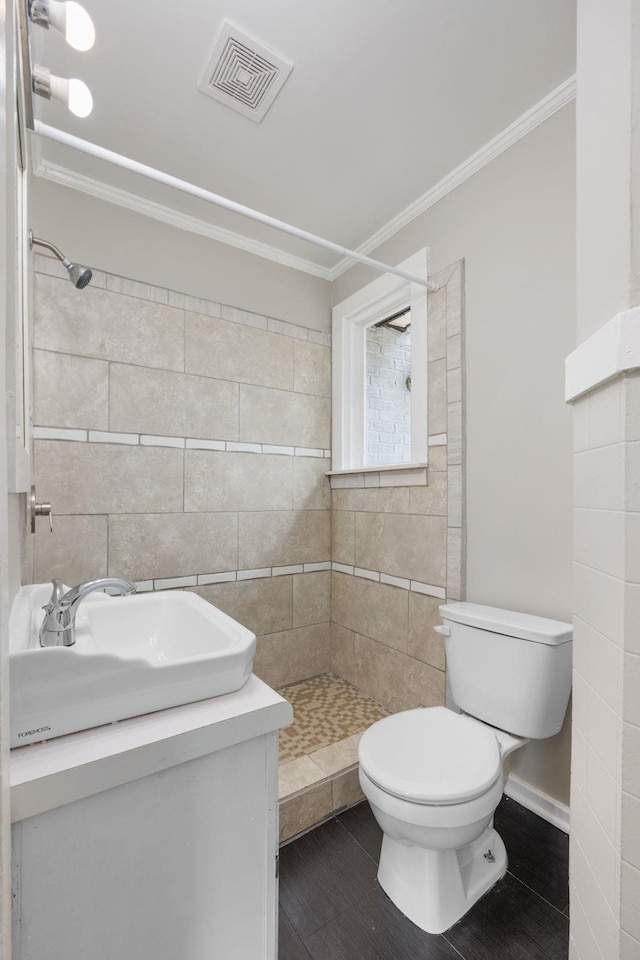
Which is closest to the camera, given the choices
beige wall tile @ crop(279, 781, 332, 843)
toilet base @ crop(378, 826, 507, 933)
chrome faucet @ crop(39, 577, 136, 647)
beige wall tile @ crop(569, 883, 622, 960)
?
beige wall tile @ crop(569, 883, 622, 960)

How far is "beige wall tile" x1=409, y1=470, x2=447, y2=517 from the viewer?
6.38 ft

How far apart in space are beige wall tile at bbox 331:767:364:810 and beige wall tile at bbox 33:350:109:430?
1.73m

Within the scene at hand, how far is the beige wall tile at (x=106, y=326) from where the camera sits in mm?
1812

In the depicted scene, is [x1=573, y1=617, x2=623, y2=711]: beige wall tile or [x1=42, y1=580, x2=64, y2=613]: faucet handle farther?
[x1=42, y1=580, x2=64, y2=613]: faucet handle

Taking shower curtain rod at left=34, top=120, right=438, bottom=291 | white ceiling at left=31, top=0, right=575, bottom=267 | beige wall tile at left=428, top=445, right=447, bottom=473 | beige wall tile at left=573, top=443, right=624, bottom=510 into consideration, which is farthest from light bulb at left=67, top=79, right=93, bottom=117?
beige wall tile at left=428, top=445, right=447, bottom=473

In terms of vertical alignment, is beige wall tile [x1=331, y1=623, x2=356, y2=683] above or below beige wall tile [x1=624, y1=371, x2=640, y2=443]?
below

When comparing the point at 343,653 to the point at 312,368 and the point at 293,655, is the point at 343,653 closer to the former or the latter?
the point at 293,655

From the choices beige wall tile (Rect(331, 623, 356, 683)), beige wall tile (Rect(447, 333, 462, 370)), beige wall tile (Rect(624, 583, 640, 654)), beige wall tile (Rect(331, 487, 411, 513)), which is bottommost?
beige wall tile (Rect(331, 623, 356, 683))

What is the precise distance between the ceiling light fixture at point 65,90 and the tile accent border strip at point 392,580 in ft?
6.31

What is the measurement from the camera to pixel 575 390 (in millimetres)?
892

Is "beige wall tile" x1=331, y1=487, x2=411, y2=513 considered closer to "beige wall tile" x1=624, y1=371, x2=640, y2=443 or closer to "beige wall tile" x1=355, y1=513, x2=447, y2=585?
"beige wall tile" x1=355, y1=513, x2=447, y2=585

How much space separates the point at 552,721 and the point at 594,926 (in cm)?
70

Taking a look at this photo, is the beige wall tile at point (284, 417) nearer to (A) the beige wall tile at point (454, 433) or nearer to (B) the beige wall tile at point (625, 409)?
(A) the beige wall tile at point (454, 433)

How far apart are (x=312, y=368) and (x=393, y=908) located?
7.65ft
